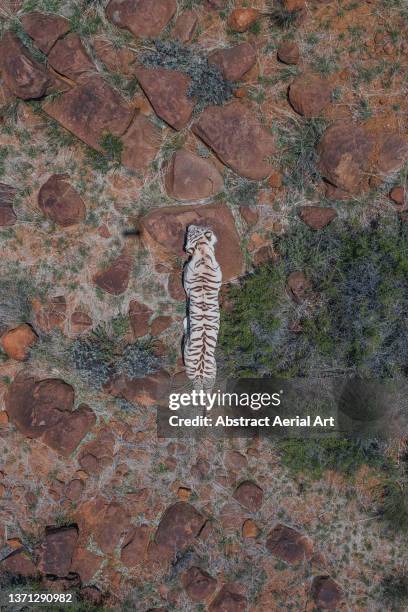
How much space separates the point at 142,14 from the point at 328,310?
205 inches

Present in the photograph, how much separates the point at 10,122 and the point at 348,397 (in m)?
6.71

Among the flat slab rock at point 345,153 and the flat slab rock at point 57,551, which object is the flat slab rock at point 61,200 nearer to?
the flat slab rock at point 345,153

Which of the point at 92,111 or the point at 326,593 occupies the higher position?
the point at 92,111

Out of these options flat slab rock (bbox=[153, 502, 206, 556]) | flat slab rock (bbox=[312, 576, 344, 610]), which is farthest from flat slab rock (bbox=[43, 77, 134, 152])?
flat slab rock (bbox=[312, 576, 344, 610])

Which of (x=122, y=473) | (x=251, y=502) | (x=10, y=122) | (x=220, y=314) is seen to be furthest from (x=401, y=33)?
(x=122, y=473)

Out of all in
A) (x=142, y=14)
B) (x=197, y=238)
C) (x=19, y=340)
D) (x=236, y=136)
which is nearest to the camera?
(x=197, y=238)

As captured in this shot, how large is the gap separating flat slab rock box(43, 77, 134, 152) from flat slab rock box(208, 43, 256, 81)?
1.54 meters

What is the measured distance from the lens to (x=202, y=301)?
6.03m

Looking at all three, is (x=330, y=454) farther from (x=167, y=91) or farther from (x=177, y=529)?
(x=167, y=91)

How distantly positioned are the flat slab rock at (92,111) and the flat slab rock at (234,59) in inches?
60.5

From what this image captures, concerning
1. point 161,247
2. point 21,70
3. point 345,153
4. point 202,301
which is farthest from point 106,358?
point 345,153

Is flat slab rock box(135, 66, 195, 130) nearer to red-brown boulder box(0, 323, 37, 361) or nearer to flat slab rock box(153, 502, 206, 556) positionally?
red-brown boulder box(0, 323, 37, 361)

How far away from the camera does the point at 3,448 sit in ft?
21.7

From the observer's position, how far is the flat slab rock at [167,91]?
6.20 meters
